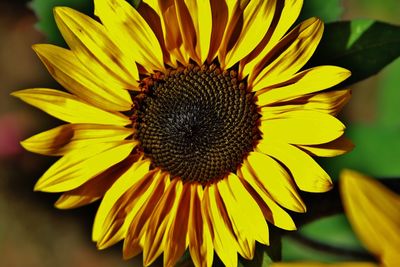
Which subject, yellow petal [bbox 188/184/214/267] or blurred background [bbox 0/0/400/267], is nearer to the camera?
yellow petal [bbox 188/184/214/267]

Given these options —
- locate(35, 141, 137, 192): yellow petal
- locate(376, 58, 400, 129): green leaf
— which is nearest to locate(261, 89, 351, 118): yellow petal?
locate(35, 141, 137, 192): yellow petal

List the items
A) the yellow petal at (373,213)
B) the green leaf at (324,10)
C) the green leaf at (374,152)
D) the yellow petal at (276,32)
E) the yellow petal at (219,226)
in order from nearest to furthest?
the yellow petal at (373,213)
the yellow petal at (276,32)
the yellow petal at (219,226)
the green leaf at (324,10)
the green leaf at (374,152)


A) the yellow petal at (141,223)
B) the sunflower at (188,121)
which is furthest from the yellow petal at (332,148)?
the yellow petal at (141,223)

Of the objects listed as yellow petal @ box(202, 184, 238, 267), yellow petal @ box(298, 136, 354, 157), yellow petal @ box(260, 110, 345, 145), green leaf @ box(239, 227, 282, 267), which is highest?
yellow petal @ box(260, 110, 345, 145)

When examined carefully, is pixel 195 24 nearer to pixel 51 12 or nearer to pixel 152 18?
pixel 152 18

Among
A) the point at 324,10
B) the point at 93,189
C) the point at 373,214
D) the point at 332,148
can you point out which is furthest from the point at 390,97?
the point at 373,214

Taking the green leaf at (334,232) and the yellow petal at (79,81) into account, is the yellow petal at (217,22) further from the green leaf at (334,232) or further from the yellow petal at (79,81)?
the green leaf at (334,232)

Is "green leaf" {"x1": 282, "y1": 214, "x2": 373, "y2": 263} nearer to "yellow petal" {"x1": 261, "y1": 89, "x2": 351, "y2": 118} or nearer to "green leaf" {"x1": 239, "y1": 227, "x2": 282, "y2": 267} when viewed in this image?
"green leaf" {"x1": 239, "y1": 227, "x2": 282, "y2": 267}

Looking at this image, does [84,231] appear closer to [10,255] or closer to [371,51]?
[10,255]
